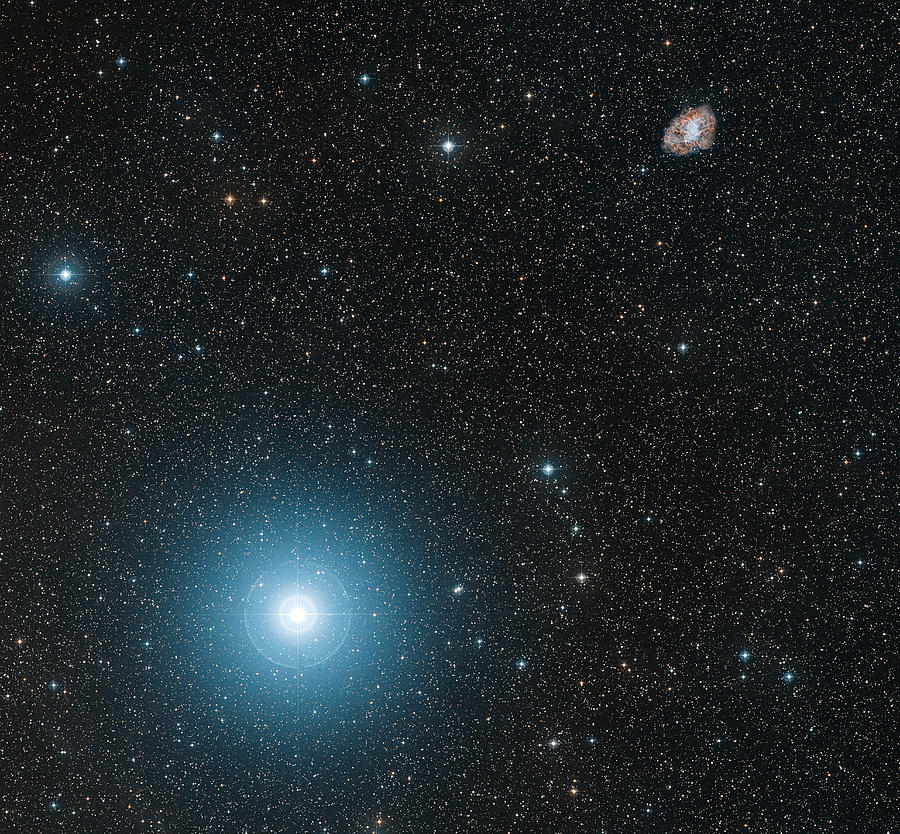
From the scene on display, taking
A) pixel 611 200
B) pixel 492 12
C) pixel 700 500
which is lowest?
pixel 700 500

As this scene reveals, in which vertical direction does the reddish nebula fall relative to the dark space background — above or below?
above

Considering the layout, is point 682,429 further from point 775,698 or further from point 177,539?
point 177,539

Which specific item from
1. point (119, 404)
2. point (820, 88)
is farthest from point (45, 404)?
point (820, 88)

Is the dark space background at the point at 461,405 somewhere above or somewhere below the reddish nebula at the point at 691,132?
below

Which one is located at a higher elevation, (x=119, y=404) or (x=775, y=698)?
(x=119, y=404)

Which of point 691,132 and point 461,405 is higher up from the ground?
point 691,132
